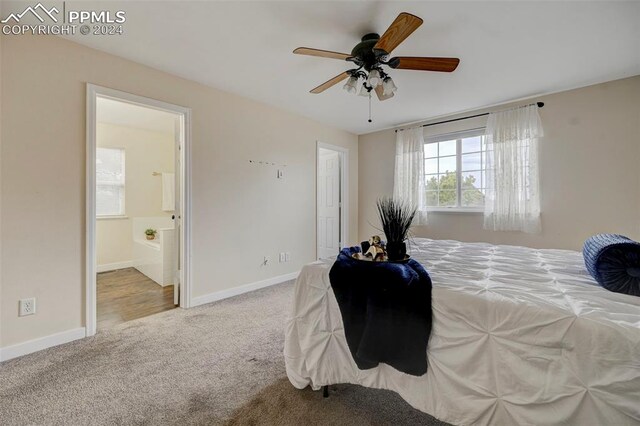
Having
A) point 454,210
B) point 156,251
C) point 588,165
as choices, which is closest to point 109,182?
point 156,251

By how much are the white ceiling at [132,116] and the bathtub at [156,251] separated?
164 cm

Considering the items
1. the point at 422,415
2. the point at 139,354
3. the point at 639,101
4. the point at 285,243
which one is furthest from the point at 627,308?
the point at 285,243

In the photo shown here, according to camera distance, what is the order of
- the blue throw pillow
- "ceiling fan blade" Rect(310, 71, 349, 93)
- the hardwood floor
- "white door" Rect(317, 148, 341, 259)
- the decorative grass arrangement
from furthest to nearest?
"white door" Rect(317, 148, 341, 259) → the hardwood floor → "ceiling fan blade" Rect(310, 71, 349, 93) → the decorative grass arrangement → the blue throw pillow

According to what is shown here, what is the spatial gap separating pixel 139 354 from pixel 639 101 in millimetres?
5107

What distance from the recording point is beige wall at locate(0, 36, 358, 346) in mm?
1932

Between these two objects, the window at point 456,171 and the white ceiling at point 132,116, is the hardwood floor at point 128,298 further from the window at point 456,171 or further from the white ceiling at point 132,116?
the window at point 456,171

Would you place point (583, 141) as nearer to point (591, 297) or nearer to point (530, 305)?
point (591, 297)

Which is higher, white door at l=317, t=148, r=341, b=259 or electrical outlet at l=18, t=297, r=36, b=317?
white door at l=317, t=148, r=341, b=259

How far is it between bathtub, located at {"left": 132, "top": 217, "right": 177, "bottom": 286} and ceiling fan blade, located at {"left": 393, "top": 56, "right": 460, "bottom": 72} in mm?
2936

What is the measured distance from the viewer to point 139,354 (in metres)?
1.98

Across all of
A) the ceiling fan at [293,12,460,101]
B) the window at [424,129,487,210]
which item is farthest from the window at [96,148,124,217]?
the window at [424,129,487,210]

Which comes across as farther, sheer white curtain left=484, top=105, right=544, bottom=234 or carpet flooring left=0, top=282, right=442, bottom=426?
sheer white curtain left=484, top=105, right=544, bottom=234

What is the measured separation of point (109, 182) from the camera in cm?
458

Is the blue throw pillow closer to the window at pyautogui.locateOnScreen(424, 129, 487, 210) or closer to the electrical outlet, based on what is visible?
the window at pyautogui.locateOnScreen(424, 129, 487, 210)
